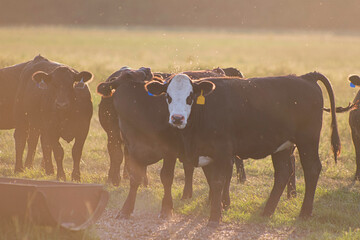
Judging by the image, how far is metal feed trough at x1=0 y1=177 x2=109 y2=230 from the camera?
5422mm

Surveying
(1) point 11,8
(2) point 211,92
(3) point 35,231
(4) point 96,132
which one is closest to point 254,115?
(2) point 211,92

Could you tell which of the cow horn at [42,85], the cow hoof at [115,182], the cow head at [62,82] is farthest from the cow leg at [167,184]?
the cow horn at [42,85]

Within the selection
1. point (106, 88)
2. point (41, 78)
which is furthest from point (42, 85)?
point (106, 88)

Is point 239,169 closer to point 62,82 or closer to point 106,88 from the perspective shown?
point 106,88

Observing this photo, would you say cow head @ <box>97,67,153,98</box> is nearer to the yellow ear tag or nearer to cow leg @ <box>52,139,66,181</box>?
the yellow ear tag

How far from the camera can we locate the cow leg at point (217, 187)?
22.2ft

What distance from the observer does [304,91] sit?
23.9ft

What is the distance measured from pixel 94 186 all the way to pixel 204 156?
5.13ft

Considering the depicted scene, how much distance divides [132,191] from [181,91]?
4.77ft

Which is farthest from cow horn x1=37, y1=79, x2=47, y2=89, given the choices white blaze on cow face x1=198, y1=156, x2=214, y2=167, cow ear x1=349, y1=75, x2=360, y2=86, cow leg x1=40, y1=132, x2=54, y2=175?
cow ear x1=349, y1=75, x2=360, y2=86

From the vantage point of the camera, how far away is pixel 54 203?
18.4ft

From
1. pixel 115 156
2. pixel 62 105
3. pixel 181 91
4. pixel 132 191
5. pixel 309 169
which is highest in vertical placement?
pixel 181 91

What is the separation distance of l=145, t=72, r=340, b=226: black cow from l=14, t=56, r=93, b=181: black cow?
2.21 m

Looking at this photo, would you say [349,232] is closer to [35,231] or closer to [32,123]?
[35,231]
